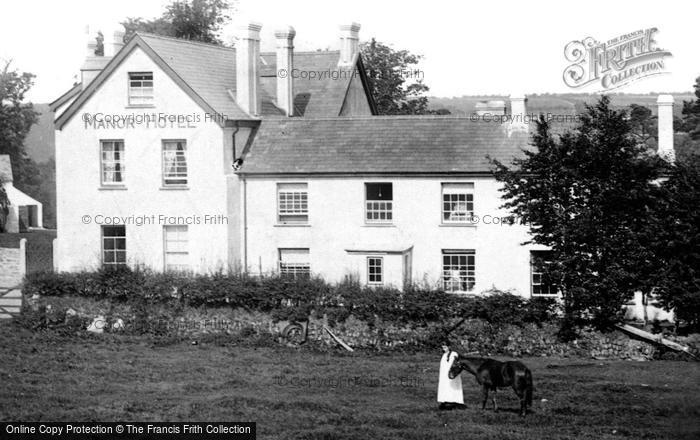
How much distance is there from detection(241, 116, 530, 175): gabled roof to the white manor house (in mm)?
67

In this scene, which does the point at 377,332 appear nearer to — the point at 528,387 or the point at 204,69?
the point at 528,387

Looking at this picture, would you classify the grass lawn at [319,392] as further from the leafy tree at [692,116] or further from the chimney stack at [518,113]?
the leafy tree at [692,116]

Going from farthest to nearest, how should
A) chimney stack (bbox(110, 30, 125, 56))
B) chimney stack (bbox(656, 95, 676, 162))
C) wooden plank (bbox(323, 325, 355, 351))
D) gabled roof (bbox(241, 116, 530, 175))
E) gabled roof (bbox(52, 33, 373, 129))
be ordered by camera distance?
chimney stack (bbox(110, 30, 125, 56)) < gabled roof (bbox(52, 33, 373, 129)) < gabled roof (bbox(241, 116, 530, 175)) < chimney stack (bbox(656, 95, 676, 162)) < wooden plank (bbox(323, 325, 355, 351))

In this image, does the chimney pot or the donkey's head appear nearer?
the donkey's head

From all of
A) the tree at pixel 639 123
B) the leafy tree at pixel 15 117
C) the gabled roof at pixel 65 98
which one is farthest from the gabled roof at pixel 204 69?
the leafy tree at pixel 15 117

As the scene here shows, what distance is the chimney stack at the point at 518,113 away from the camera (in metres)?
46.2

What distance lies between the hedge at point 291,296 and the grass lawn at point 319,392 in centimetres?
156

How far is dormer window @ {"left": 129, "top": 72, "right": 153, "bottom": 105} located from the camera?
47781 mm

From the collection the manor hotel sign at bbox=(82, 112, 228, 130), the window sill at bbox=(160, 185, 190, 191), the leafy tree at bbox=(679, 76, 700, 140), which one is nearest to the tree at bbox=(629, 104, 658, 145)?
the leafy tree at bbox=(679, 76, 700, 140)

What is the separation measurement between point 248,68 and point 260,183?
5468 millimetres

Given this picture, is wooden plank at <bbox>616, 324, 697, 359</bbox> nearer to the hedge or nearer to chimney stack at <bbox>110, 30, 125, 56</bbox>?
the hedge

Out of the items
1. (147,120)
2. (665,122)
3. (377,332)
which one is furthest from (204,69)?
(665,122)

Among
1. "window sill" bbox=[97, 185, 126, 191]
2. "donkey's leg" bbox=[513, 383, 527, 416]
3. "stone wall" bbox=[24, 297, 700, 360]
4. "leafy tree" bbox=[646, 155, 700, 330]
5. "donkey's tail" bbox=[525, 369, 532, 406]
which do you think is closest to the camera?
"donkey's tail" bbox=[525, 369, 532, 406]

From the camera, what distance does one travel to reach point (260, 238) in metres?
48.0
